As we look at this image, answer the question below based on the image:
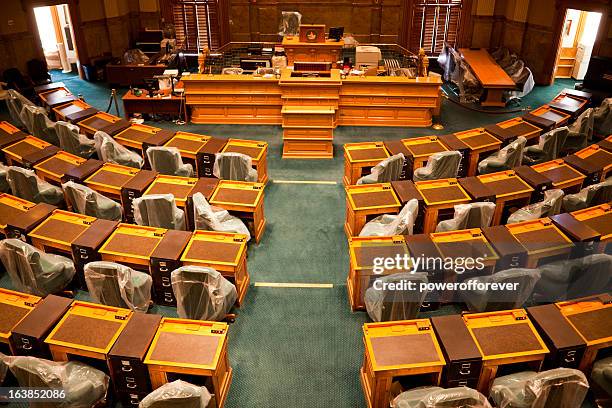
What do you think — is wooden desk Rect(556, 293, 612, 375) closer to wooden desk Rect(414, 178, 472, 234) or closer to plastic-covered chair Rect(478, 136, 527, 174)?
wooden desk Rect(414, 178, 472, 234)

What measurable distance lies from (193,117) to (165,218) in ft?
15.5

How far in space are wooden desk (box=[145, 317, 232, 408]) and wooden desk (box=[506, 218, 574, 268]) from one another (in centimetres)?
321

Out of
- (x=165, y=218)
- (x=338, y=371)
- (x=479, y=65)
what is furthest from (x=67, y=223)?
(x=479, y=65)

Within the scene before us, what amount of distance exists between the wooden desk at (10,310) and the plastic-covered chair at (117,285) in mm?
490

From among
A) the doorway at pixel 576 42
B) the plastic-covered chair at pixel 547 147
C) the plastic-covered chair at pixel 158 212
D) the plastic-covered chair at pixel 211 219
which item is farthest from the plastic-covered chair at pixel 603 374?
the doorway at pixel 576 42

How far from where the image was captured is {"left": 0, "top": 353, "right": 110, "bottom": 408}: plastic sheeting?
3.65 meters

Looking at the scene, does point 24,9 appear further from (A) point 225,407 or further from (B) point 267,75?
(A) point 225,407

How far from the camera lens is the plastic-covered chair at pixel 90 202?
18.9 ft

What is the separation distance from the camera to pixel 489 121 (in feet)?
34.5

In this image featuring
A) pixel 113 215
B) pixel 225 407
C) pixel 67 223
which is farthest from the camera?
pixel 113 215

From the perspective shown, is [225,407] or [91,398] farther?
[225,407]

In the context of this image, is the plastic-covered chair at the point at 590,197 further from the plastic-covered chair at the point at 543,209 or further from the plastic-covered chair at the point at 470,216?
the plastic-covered chair at the point at 470,216

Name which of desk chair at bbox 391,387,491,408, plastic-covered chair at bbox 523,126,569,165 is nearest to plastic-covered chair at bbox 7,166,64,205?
desk chair at bbox 391,387,491,408

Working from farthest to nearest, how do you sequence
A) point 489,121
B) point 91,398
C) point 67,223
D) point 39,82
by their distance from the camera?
point 39,82 < point 489,121 < point 67,223 < point 91,398
